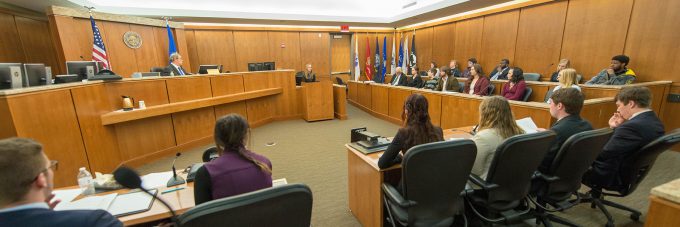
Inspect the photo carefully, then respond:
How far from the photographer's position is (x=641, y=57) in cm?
481

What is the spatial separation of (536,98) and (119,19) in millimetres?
8403

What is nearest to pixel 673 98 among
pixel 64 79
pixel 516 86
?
pixel 516 86

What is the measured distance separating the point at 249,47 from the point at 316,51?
94.6 inches

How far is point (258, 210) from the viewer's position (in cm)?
95

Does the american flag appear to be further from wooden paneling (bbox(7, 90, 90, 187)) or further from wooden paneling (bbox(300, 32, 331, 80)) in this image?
wooden paneling (bbox(300, 32, 331, 80))

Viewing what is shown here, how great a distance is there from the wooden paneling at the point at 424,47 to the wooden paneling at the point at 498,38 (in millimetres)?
1842

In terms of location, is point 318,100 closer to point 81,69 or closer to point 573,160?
point 81,69

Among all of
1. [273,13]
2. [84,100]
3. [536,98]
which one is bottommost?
[536,98]

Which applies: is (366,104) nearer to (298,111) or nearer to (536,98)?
(298,111)

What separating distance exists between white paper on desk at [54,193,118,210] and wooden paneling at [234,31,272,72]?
8.22m

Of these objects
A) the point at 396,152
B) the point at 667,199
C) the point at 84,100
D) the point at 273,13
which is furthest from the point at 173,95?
the point at 667,199

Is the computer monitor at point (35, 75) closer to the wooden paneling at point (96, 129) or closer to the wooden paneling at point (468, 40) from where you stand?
the wooden paneling at point (96, 129)

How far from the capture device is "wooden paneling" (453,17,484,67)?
7.93 meters

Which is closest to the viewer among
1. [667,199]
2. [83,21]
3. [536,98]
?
[667,199]
